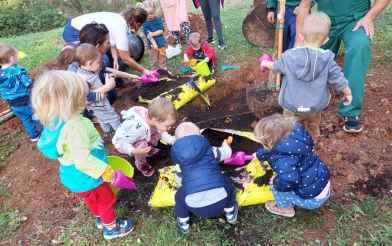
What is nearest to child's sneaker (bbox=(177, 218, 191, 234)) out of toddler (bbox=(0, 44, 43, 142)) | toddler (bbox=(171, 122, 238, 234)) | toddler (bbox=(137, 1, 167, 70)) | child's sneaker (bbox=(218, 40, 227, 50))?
toddler (bbox=(171, 122, 238, 234))

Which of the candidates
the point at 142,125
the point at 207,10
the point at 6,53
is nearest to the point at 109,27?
the point at 6,53

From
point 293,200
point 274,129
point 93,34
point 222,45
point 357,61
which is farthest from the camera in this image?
point 222,45

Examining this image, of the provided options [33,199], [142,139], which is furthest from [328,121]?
[33,199]

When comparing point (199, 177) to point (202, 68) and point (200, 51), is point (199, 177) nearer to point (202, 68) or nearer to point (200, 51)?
point (202, 68)

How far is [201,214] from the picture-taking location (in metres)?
2.23

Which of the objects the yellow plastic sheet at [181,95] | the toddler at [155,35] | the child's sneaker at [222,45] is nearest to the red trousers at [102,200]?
the yellow plastic sheet at [181,95]

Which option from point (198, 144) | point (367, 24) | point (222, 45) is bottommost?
point (222, 45)

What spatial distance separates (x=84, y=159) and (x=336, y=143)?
2375 millimetres

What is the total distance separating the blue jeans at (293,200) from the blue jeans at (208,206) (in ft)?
1.12

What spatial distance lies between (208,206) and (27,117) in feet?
9.56

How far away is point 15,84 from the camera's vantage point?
3.59 metres

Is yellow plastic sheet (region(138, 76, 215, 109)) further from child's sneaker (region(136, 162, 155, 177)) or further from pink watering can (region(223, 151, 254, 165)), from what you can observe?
pink watering can (region(223, 151, 254, 165))

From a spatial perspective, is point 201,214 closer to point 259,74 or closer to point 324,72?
point 324,72

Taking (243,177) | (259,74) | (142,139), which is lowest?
(259,74)
